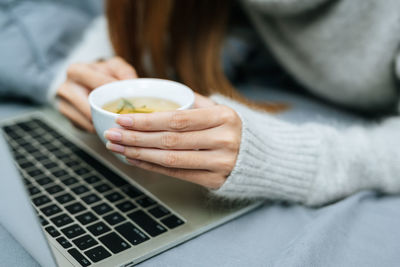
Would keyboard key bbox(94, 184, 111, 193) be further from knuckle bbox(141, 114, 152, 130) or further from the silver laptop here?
knuckle bbox(141, 114, 152, 130)

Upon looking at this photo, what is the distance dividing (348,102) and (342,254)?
36 centimetres

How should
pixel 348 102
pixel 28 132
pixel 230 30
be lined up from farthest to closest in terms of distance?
pixel 230 30, pixel 348 102, pixel 28 132

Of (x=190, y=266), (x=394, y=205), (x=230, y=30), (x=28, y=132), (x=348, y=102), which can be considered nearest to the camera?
(x=190, y=266)

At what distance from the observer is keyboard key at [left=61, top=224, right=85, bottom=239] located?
0.41m

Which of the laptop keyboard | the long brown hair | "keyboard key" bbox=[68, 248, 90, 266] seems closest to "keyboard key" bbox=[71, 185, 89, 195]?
the laptop keyboard

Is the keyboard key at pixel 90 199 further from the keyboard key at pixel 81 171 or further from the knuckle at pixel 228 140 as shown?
the knuckle at pixel 228 140

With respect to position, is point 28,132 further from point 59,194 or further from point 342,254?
point 342,254

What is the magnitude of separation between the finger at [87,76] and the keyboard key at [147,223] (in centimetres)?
18

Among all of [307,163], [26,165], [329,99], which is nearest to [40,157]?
[26,165]

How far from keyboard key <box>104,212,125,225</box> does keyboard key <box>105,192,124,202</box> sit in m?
0.03

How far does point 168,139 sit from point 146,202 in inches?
3.5

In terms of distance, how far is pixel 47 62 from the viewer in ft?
2.45

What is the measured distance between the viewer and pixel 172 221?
44 cm

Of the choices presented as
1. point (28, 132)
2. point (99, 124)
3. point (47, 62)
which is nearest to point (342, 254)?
point (99, 124)
